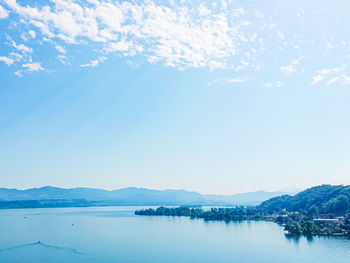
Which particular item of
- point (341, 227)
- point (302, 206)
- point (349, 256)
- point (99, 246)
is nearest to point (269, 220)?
point (302, 206)

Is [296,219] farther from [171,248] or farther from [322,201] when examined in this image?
[171,248]

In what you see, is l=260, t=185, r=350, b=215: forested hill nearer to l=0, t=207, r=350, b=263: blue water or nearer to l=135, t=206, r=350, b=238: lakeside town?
l=135, t=206, r=350, b=238: lakeside town

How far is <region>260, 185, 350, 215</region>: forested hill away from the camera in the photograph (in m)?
54.9

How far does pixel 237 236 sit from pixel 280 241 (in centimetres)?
667

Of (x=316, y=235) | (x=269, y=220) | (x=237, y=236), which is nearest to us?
Answer: (x=316, y=235)

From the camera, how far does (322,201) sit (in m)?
65.2

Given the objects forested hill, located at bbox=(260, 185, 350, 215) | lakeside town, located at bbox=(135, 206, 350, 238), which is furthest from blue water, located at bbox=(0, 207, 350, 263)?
forested hill, located at bbox=(260, 185, 350, 215)

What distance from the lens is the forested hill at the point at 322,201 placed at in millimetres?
54875

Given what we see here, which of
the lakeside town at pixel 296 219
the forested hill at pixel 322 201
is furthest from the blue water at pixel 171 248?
the forested hill at pixel 322 201

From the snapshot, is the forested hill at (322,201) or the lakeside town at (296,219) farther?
the forested hill at (322,201)

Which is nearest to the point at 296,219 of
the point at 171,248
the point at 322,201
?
the point at 322,201

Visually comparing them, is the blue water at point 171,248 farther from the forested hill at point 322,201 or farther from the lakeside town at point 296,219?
the forested hill at point 322,201

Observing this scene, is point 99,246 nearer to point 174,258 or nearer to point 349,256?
point 174,258

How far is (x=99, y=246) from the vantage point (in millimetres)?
31906
